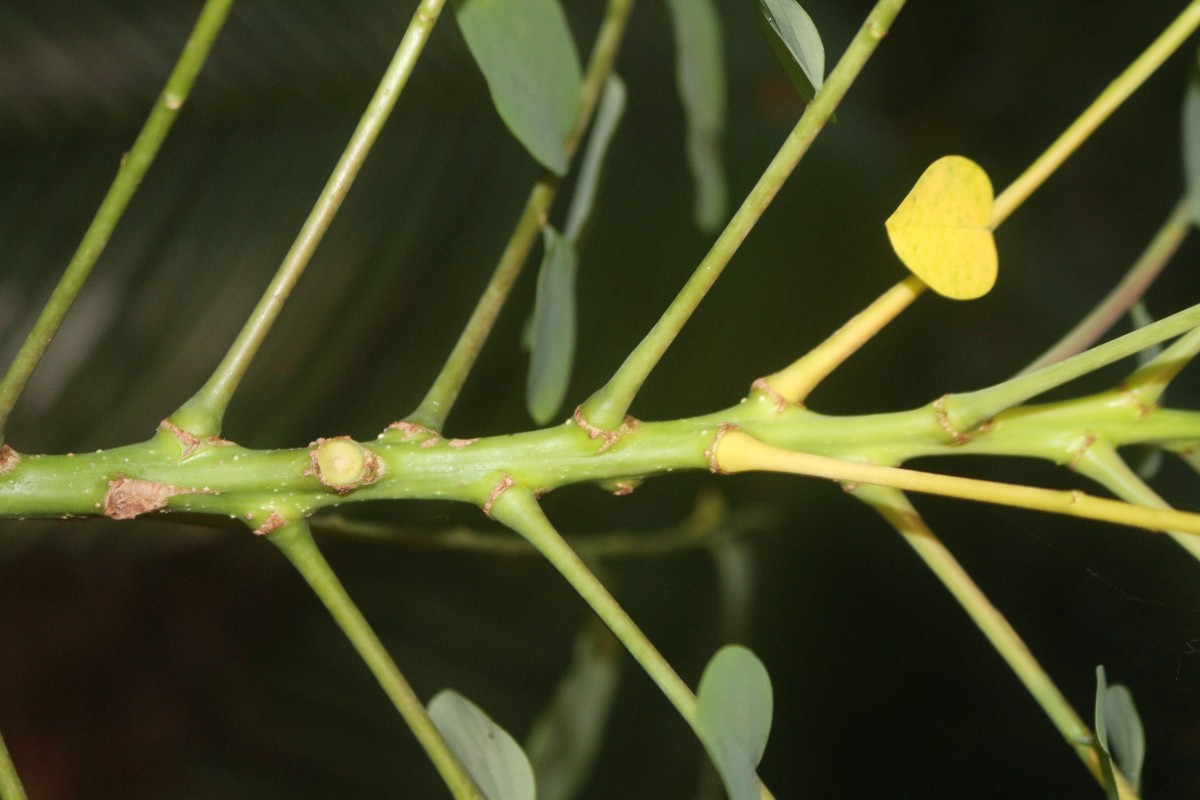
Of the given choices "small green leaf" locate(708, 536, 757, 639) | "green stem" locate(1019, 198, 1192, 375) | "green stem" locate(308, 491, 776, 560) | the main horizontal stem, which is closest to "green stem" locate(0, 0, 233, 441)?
the main horizontal stem

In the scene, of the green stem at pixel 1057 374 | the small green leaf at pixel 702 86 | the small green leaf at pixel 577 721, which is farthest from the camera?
the small green leaf at pixel 577 721

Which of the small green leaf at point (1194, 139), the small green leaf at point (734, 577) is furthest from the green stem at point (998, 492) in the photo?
the small green leaf at point (734, 577)

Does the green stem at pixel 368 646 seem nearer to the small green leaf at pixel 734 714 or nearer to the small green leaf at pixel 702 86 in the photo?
the small green leaf at pixel 734 714

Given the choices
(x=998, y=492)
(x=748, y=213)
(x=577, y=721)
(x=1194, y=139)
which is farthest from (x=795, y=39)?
(x=577, y=721)

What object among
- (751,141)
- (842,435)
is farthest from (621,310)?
(842,435)

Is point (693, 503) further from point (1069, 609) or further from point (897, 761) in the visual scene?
point (1069, 609)

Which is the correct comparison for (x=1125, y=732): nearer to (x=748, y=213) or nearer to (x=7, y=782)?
(x=748, y=213)
